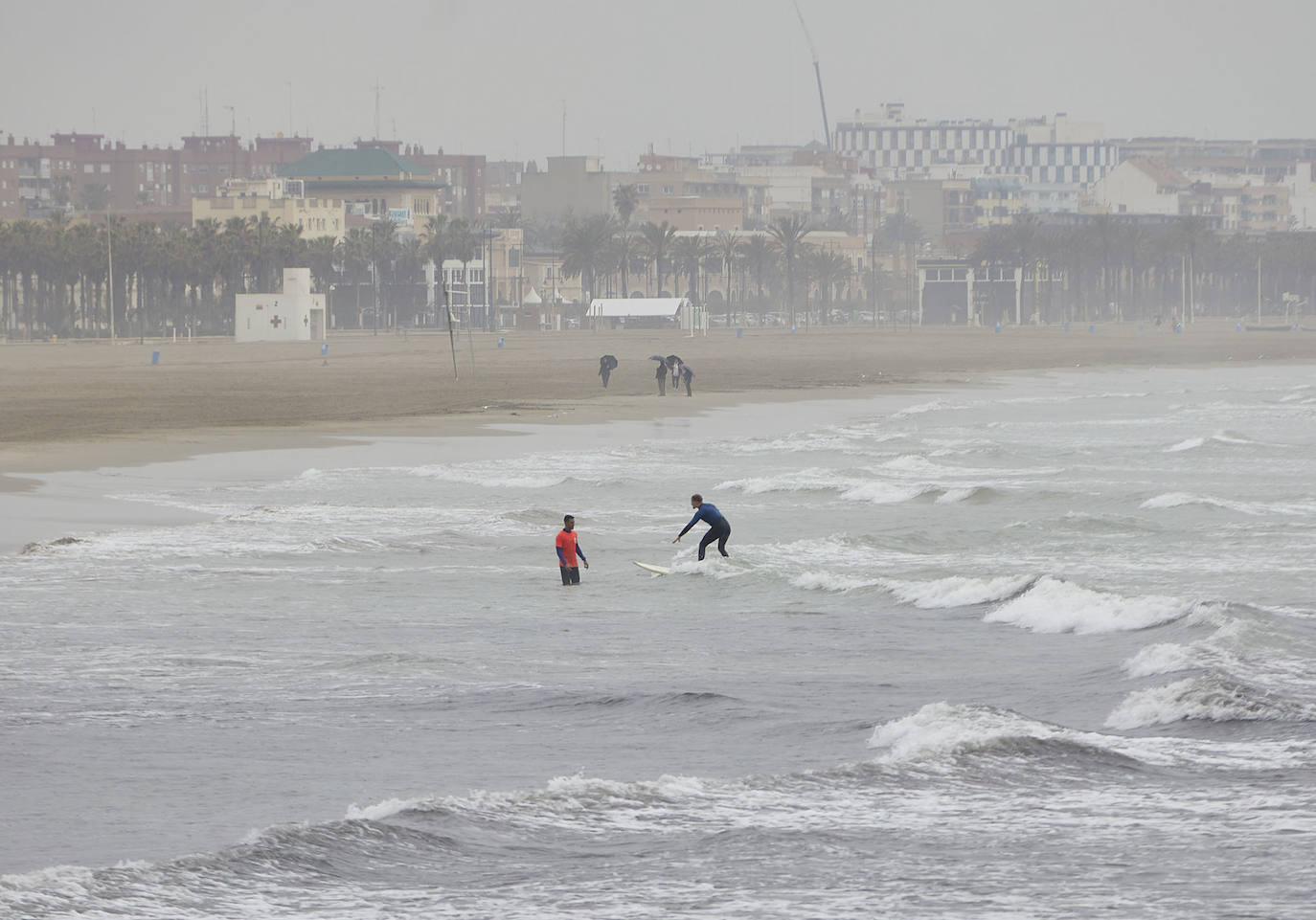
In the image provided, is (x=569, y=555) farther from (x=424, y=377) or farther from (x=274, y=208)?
(x=274, y=208)

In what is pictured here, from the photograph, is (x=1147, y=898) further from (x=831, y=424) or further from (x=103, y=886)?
(x=831, y=424)

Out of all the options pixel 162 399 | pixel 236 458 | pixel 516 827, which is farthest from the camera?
pixel 162 399

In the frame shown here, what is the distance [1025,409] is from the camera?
185 feet

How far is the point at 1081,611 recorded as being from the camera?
19.1 meters

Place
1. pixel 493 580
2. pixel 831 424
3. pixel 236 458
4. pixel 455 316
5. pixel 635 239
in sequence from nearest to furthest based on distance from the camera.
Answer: pixel 493 580
pixel 236 458
pixel 831 424
pixel 455 316
pixel 635 239

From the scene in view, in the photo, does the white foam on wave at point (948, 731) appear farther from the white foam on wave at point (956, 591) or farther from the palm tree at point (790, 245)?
the palm tree at point (790, 245)

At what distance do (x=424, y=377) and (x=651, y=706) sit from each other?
52980 mm

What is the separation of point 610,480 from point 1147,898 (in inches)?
913

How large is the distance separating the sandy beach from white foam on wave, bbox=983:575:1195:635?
17488 mm

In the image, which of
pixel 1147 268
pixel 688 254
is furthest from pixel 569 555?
pixel 1147 268

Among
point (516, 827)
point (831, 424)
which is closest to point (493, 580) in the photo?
point (516, 827)

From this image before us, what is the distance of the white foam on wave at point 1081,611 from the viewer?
18562 millimetres

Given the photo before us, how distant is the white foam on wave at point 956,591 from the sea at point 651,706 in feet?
0.22

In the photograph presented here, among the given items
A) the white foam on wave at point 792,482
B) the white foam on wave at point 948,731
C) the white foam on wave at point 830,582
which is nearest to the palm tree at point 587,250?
the white foam on wave at point 792,482
